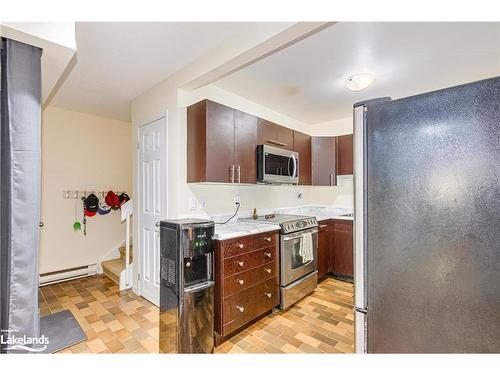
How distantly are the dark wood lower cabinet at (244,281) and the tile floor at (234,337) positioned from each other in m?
0.16

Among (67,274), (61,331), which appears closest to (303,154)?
(61,331)

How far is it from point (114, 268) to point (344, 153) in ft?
12.6

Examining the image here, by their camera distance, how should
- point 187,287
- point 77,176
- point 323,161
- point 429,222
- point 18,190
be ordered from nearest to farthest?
1. point 429,222
2. point 18,190
3. point 187,287
4. point 77,176
5. point 323,161

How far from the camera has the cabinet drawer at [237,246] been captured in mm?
2066

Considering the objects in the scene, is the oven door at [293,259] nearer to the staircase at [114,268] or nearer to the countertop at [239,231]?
the countertop at [239,231]

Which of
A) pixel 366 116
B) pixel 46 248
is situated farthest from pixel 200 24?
pixel 46 248

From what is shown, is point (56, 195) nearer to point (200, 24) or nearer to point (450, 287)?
point (200, 24)

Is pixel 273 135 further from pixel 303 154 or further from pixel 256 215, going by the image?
pixel 256 215

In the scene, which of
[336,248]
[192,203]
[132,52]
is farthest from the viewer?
[336,248]

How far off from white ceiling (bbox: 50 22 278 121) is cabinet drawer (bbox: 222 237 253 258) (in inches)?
64.6

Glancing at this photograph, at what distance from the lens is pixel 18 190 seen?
1.35 m

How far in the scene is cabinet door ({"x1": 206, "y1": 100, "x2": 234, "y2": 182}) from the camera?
2.29m
